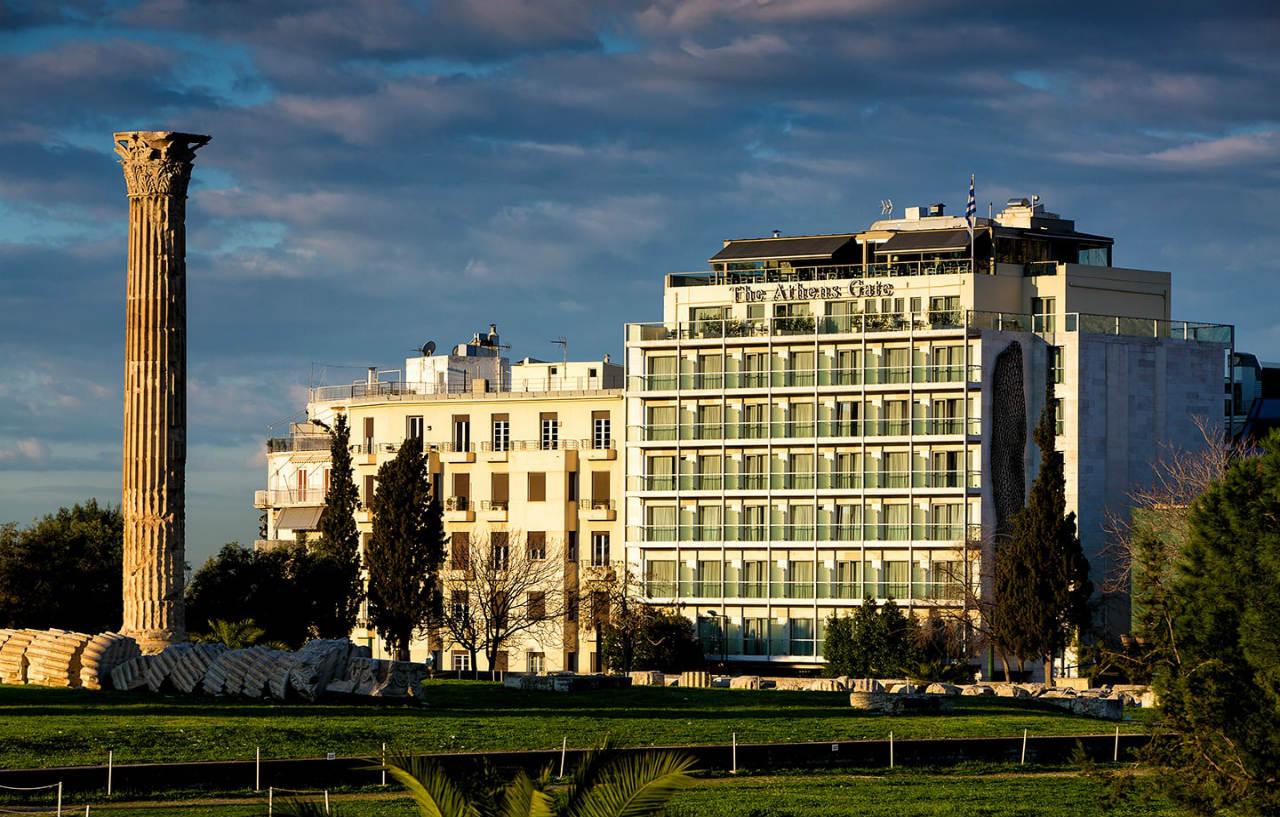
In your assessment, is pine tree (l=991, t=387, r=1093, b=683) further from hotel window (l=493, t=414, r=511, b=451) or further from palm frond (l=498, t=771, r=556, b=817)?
palm frond (l=498, t=771, r=556, b=817)

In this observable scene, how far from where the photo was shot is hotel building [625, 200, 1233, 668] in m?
104

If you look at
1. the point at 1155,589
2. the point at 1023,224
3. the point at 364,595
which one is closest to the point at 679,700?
the point at 1155,589

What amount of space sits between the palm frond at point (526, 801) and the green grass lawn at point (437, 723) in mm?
19641

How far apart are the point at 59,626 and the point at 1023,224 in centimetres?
5376

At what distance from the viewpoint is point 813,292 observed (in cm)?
10900

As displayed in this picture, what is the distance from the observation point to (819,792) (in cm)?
4594

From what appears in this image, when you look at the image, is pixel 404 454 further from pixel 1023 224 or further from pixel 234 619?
pixel 1023 224

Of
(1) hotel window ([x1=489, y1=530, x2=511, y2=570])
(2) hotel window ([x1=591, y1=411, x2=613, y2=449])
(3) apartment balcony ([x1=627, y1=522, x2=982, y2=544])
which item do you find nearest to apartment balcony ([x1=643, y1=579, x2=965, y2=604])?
(3) apartment balcony ([x1=627, y1=522, x2=982, y2=544])

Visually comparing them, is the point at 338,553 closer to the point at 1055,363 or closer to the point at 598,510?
the point at 598,510

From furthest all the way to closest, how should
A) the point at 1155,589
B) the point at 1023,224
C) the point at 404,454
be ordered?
the point at 1023,224 < the point at 404,454 < the point at 1155,589

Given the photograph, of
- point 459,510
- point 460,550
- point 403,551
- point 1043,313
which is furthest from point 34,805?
point 459,510

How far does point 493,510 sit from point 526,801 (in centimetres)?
9489

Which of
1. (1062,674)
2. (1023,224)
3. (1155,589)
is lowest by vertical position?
(1062,674)

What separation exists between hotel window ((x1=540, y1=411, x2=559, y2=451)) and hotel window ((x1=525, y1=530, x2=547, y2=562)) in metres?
4.61
